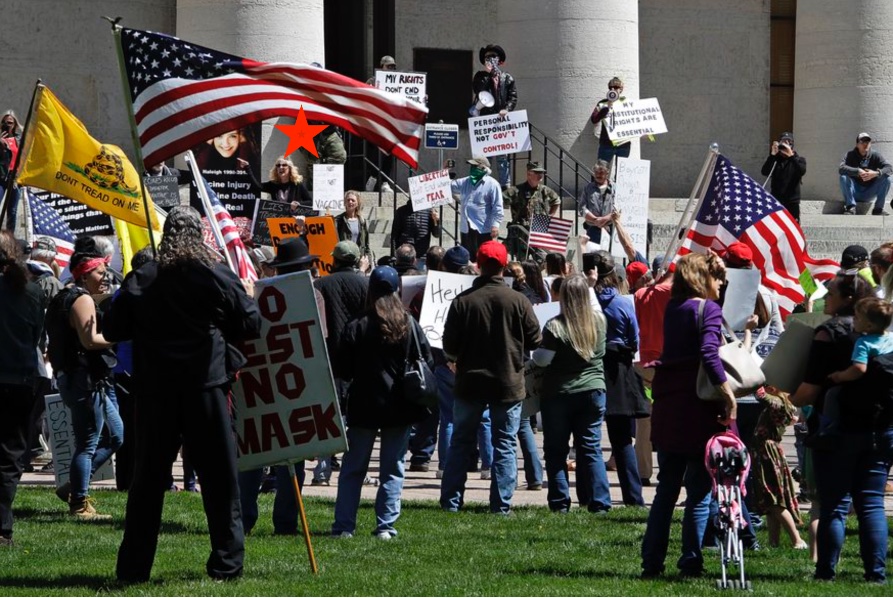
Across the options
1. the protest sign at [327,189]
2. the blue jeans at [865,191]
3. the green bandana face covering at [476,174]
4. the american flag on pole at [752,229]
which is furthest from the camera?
the blue jeans at [865,191]

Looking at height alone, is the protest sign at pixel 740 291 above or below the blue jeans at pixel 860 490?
above

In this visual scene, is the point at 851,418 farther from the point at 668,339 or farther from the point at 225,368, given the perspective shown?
the point at 225,368

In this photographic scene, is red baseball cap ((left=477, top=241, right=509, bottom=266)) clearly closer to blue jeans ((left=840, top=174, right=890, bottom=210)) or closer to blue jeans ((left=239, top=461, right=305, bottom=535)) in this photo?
blue jeans ((left=239, top=461, right=305, bottom=535))

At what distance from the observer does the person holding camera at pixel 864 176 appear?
84.3 ft

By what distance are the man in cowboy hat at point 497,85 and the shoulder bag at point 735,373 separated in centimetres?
1300

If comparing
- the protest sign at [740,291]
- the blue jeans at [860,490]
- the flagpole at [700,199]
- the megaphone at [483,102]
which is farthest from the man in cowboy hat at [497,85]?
the blue jeans at [860,490]

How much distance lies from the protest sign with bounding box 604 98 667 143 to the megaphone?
166 centimetres

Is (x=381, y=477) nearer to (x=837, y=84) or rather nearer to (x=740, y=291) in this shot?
(x=740, y=291)

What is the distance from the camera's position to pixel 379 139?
10281mm

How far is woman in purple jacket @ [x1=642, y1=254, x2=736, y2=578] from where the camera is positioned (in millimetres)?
8922

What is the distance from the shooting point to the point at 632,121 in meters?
22.9

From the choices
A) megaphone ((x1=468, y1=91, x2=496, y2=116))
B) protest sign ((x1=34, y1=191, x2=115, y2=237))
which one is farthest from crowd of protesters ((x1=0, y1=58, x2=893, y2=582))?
megaphone ((x1=468, y1=91, x2=496, y2=116))

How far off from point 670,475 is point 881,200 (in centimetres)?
1770

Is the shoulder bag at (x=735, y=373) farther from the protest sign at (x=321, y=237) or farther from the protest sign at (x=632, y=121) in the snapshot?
the protest sign at (x=632, y=121)
